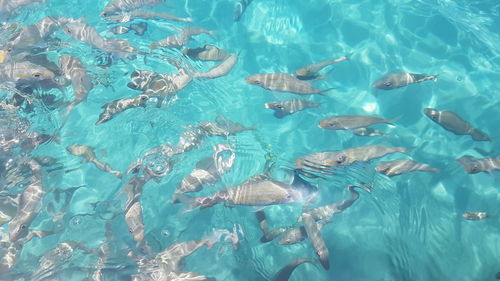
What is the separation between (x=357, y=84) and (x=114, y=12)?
15.5ft

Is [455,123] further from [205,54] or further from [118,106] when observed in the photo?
[118,106]

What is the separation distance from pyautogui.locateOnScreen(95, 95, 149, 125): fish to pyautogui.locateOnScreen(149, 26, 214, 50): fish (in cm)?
127

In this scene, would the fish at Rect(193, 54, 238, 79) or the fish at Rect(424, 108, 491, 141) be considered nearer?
the fish at Rect(424, 108, 491, 141)

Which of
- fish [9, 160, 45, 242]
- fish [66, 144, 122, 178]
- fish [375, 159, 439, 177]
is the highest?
fish [375, 159, 439, 177]

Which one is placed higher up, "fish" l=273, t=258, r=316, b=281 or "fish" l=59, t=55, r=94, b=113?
"fish" l=59, t=55, r=94, b=113

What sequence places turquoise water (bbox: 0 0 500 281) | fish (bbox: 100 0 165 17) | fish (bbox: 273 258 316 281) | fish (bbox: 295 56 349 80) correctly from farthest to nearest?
fish (bbox: 100 0 165 17) < fish (bbox: 295 56 349 80) < turquoise water (bbox: 0 0 500 281) < fish (bbox: 273 258 316 281)

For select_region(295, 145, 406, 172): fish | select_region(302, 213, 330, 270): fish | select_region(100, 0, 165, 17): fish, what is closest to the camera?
select_region(302, 213, 330, 270): fish

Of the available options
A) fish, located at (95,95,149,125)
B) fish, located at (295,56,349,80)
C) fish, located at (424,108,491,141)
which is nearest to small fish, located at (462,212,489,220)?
fish, located at (424,108,491,141)

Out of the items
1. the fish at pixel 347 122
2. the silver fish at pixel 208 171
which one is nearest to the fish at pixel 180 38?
the silver fish at pixel 208 171

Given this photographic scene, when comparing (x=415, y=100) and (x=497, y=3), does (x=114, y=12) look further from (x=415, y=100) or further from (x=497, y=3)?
(x=497, y=3)

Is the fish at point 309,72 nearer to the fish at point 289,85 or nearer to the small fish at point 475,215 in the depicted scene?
the fish at point 289,85

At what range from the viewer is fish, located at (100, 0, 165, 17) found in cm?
617

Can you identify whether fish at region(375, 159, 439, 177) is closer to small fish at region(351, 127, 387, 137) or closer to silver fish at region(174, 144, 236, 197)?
small fish at region(351, 127, 387, 137)

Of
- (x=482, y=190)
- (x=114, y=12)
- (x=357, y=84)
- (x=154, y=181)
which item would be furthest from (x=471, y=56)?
(x=114, y=12)
